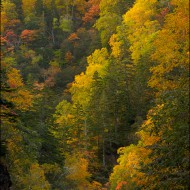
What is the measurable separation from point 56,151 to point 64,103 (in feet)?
47.6

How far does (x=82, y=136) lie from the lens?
41625 millimetres

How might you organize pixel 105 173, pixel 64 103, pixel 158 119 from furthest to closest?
pixel 64 103 < pixel 105 173 < pixel 158 119

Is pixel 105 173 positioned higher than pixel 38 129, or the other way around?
pixel 38 129

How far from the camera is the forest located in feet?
Result: 46.5

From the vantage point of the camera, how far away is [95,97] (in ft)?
146

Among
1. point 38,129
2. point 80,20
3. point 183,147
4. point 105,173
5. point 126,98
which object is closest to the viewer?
point 183,147

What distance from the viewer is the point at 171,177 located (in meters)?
13.5

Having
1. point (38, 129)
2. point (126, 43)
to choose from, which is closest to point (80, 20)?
point (126, 43)

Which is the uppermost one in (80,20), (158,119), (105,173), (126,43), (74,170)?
(80,20)

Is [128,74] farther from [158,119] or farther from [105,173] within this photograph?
[158,119]

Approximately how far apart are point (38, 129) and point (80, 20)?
5479 cm

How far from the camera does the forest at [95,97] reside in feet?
46.5

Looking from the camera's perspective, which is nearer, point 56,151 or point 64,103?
point 56,151

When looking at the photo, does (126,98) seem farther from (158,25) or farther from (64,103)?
(158,25)
